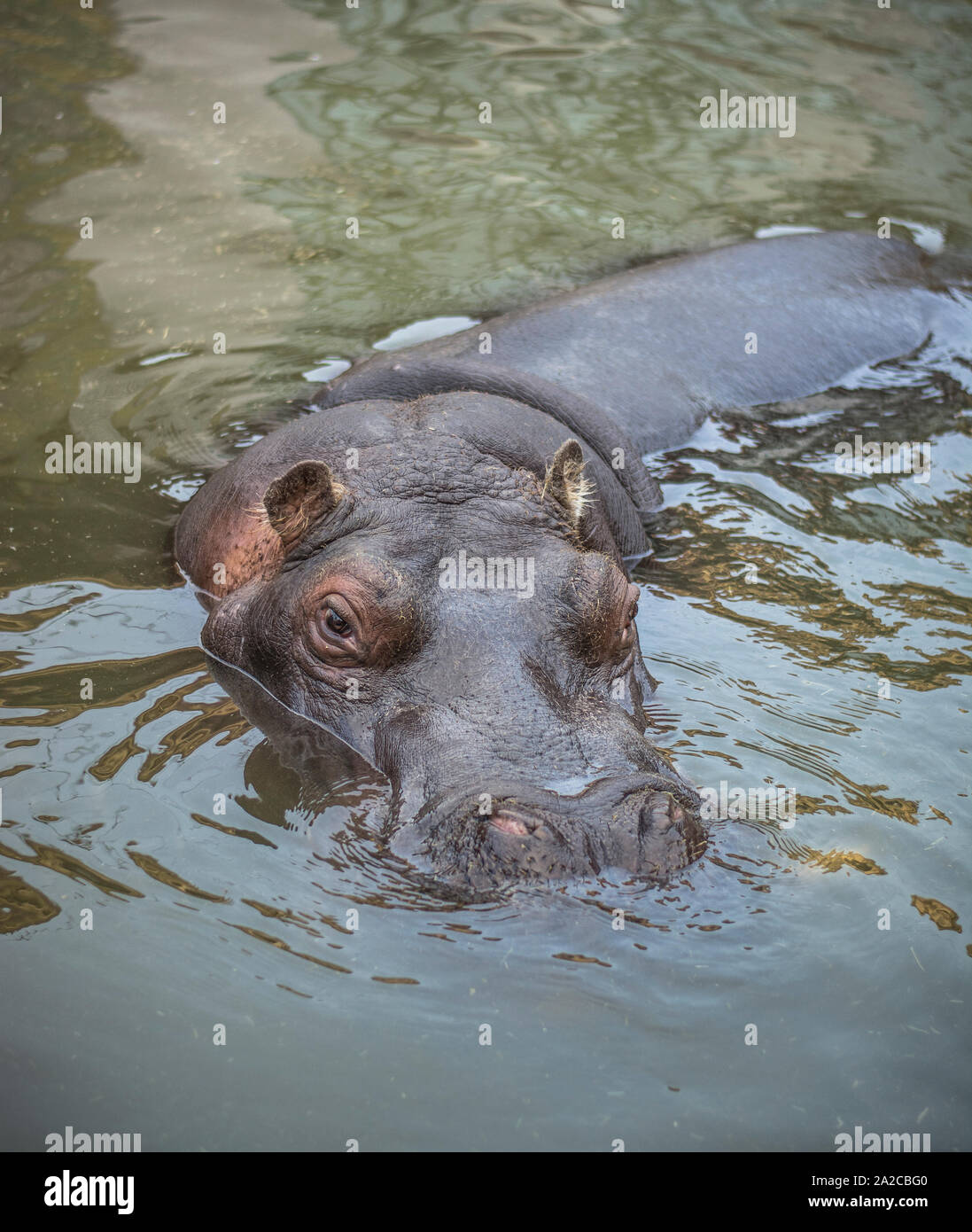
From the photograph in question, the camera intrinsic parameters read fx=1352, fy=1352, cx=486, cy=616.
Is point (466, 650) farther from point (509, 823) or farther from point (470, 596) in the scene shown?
point (509, 823)

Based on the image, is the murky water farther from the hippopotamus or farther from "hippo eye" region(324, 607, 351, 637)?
"hippo eye" region(324, 607, 351, 637)

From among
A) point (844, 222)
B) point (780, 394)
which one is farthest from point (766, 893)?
point (844, 222)

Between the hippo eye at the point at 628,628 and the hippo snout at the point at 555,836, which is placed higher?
the hippo snout at the point at 555,836

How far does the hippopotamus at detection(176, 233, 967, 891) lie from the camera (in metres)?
4.52

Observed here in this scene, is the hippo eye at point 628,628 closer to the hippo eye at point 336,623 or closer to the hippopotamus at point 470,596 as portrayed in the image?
the hippopotamus at point 470,596

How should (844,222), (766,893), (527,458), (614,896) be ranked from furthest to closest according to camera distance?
(844,222), (527,458), (766,893), (614,896)

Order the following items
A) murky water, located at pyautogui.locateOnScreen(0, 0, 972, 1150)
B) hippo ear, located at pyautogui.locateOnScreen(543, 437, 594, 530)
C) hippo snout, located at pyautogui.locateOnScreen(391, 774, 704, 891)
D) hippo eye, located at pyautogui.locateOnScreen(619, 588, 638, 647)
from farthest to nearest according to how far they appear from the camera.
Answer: hippo ear, located at pyautogui.locateOnScreen(543, 437, 594, 530), hippo eye, located at pyautogui.locateOnScreen(619, 588, 638, 647), hippo snout, located at pyautogui.locateOnScreen(391, 774, 704, 891), murky water, located at pyautogui.locateOnScreen(0, 0, 972, 1150)

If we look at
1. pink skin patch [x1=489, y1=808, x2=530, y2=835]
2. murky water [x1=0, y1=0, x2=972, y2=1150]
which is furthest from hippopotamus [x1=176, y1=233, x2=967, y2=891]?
murky water [x1=0, y1=0, x2=972, y2=1150]

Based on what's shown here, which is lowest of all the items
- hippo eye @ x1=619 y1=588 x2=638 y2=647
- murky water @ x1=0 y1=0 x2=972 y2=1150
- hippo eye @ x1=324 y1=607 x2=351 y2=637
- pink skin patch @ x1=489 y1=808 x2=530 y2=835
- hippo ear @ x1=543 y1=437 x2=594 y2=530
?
murky water @ x1=0 y1=0 x2=972 y2=1150

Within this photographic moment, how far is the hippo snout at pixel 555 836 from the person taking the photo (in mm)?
4293

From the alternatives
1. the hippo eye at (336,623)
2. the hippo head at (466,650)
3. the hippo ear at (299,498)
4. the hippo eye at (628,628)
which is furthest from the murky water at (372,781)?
the hippo ear at (299,498)

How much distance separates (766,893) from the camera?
15.3 ft
